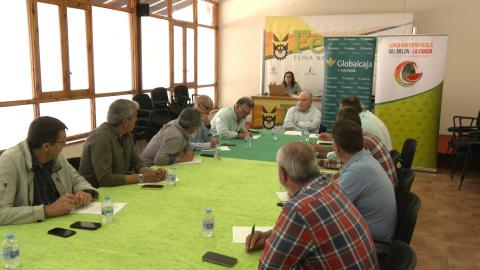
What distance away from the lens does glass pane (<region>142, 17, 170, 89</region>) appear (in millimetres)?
7773

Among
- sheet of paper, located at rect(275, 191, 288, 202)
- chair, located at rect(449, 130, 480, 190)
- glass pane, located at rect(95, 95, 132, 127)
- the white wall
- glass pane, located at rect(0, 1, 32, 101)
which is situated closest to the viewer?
sheet of paper, located at rect(275, 191, 288, 202)

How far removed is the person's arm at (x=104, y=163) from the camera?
294 cm

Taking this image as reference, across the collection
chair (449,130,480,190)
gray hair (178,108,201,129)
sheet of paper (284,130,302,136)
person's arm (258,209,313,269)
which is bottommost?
chair (449,130,480,190)

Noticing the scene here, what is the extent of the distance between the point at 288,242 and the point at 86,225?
1182mm

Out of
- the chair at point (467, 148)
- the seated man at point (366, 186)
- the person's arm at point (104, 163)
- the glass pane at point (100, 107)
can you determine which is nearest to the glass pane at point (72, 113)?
the glass pane at point (100, 107)

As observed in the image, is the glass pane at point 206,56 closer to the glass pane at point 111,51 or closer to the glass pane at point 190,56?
the glass pane at point 190,56

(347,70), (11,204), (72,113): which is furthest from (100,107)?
(11,204)

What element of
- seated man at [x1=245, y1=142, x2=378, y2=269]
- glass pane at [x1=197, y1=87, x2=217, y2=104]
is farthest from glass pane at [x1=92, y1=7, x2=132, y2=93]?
seated man at [x1=245, y1=142, x2=378, y2=269]

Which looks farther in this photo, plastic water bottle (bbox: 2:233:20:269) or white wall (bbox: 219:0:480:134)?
white wall (bbox: 219:0:480:134)

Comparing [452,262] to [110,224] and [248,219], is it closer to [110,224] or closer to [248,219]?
[248,219]

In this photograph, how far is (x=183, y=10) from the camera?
897 centimetres

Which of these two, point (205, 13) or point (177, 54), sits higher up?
point (205, 13)

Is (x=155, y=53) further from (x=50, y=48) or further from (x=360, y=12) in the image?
(x=360, y=12)

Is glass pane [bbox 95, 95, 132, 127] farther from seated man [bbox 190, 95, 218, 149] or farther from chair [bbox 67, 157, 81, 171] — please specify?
chair [bbox 67, 157, 81, 171]
